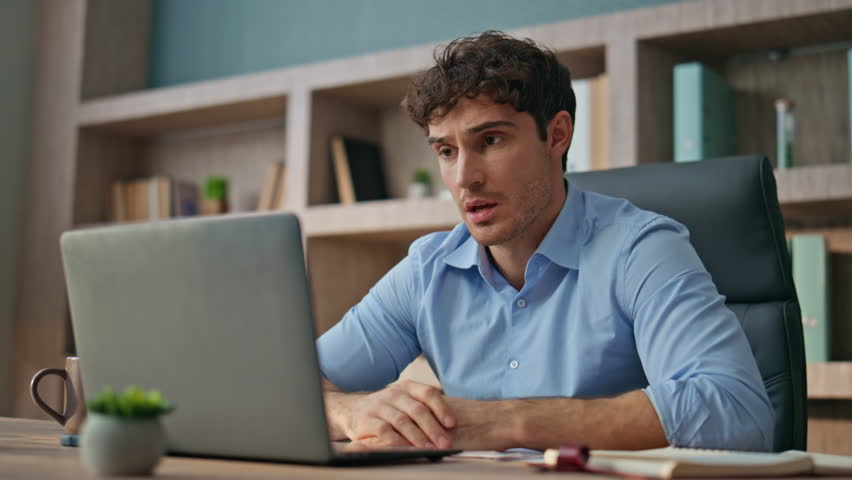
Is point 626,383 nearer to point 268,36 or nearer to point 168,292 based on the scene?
point 168,292

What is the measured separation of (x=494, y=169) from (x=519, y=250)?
0.46ft

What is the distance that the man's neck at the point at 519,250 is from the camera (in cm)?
152

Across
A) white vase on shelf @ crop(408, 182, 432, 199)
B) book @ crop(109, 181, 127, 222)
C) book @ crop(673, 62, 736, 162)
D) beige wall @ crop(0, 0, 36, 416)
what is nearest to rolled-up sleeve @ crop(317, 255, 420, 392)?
book @ crop(673, 62, 736, 162)

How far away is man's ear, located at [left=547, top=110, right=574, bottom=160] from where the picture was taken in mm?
1584

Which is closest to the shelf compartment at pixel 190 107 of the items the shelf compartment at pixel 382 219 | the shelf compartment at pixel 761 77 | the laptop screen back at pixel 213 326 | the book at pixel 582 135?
the shelf compartment at pixel 382 219

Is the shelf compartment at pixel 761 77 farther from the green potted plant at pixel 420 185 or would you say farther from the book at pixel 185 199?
the book at pixel 185 199

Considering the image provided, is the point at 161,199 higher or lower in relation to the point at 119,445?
higher

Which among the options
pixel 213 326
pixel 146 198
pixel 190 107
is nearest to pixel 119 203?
pixel 146 198

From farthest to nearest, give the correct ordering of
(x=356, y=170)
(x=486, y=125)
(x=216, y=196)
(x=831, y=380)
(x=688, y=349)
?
(x=216, y=196) → (x=356, y=170) → (x=831, y=380) → (x=486, y=125) → (x=688, y=349)

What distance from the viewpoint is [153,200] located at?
10.6ft

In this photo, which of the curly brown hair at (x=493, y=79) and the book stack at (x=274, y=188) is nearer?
the curly brown hair at (x=493, y=79)

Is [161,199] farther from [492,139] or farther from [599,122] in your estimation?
[492,139]

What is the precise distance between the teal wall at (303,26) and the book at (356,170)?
1.24 feet

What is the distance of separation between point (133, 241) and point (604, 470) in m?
0.45
